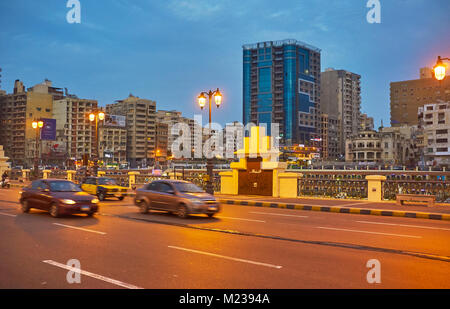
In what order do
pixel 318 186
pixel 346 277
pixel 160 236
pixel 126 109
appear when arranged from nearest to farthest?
1. pixel 346 277
2. pixel 160 236
3. pixel 318 186
4. pixel 126 109

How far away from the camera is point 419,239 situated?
11750 mm

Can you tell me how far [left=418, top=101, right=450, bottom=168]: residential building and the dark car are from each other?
10130cm

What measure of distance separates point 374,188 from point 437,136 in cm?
9405

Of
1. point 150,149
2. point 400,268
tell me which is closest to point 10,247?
point 400,268

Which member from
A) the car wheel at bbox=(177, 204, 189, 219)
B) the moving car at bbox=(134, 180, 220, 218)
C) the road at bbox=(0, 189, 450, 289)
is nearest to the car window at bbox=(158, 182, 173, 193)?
the moving car at bbox=(134, 180, 220, 218)

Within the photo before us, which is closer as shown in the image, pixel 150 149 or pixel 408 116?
pixel 408 116

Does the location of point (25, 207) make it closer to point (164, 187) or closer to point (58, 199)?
point (58, 199)

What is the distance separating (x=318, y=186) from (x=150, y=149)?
157 metres

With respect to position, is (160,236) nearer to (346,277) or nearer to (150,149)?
(346,277)

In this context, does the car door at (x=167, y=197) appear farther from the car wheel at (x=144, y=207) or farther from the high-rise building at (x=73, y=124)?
the high-rise building at (x=73, y=124)

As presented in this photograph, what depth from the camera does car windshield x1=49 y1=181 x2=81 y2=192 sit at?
16656 millimetres

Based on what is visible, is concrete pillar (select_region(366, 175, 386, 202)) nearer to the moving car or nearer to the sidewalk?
the sidewalk

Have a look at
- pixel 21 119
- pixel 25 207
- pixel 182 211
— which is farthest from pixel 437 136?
pixel 21 119

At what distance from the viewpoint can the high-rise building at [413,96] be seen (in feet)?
529
